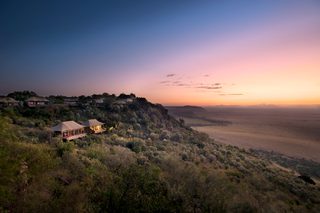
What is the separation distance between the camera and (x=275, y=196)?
76.3ft

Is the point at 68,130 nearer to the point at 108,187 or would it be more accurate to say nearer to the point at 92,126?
the point at 92,126

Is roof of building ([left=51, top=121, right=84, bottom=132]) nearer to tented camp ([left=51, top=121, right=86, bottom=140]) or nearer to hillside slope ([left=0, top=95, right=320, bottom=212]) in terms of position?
tented camp ([left=51, top=121, right=86, bottom=140])

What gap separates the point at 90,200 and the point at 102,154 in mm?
13723

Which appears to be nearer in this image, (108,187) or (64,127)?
(108,187)

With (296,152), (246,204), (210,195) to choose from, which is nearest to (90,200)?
(210,195)

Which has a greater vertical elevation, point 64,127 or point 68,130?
point 64,127

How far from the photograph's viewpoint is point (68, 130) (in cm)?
3497

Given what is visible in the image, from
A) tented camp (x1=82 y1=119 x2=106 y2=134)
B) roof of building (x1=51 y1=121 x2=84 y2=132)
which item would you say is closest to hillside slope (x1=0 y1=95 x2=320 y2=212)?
roof of building (x1=51 y1=121 x2=84 y2=132)

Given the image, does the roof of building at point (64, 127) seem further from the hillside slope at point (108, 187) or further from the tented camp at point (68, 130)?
the hillside slope at point (108, 187)

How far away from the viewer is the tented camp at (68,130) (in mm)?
33438

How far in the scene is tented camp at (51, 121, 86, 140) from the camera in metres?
33.4

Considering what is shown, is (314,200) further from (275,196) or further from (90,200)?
(90,200)

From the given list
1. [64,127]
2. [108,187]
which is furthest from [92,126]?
[108,187]

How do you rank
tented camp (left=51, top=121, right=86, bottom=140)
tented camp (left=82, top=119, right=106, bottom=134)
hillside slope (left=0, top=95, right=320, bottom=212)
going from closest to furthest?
hillside slope (left=0, top=95, right=320, bottom=212) < tented camp (left=51, top=121, right=86, bottom=140) < tented camp (left=82, top=119, right=106, bottom=134)
